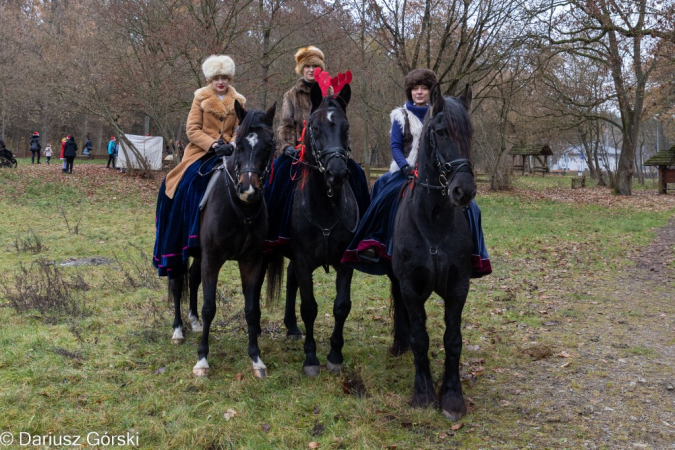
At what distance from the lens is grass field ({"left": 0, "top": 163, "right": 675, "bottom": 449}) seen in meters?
4.07

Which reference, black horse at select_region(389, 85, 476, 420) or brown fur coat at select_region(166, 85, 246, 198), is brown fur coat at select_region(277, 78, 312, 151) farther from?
black horse at select_region(389, 85, 476, 420)

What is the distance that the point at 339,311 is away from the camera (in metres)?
5.29

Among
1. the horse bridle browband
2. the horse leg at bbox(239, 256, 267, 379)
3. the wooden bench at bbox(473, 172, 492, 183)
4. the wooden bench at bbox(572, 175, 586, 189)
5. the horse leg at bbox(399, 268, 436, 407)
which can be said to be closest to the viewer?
the horse leg at bbox(399, 268, 436, 407)

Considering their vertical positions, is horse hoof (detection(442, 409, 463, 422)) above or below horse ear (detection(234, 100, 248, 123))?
below

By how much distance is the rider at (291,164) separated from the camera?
584 centimetres

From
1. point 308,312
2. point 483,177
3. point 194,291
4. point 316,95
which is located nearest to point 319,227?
point 308,312

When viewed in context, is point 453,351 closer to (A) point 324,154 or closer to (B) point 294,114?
(A) point 324,154

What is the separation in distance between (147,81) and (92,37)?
567 cm

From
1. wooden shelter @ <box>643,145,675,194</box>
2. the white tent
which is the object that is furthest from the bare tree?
the white tent

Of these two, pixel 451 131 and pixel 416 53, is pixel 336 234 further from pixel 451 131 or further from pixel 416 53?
pixel 416 53

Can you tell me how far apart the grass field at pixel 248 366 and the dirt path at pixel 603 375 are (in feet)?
0.20

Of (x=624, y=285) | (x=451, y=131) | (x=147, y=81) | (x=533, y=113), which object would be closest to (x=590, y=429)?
(x=451, y=131)

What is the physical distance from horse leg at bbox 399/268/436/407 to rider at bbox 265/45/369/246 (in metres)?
1.69

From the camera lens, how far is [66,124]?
4291cm
